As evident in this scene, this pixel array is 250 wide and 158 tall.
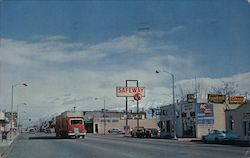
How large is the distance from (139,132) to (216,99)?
1547 cm

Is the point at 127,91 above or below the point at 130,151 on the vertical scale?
above

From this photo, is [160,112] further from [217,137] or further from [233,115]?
[217,137]

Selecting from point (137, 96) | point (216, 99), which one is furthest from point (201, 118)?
point (137, 96)

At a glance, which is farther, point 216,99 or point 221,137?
point 216,99

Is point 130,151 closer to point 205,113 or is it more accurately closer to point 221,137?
point 221,137

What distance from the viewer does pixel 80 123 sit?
57.2 m

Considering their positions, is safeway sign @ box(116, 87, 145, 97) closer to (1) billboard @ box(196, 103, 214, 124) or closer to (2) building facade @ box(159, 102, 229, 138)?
(2) building facade @ box(159, 102, 229, 138)

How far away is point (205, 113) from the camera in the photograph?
218 feet

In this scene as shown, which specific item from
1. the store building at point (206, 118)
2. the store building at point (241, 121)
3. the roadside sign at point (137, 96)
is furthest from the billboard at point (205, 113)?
the roadside sign at point (137, 96)

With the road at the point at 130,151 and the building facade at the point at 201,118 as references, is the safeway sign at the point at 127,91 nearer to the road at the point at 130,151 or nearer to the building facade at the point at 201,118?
the building facade at the point at 201,118

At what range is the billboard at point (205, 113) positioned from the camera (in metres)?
66.1

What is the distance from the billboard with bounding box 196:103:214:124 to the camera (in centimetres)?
6606

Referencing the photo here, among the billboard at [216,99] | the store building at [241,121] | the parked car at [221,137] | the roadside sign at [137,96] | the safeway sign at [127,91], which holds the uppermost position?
the safeway sign at [127,91]

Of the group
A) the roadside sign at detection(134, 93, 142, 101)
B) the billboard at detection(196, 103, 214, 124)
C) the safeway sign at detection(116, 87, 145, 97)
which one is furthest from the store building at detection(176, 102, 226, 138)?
the safeway sign at detection(116, 87, 145, 97)
